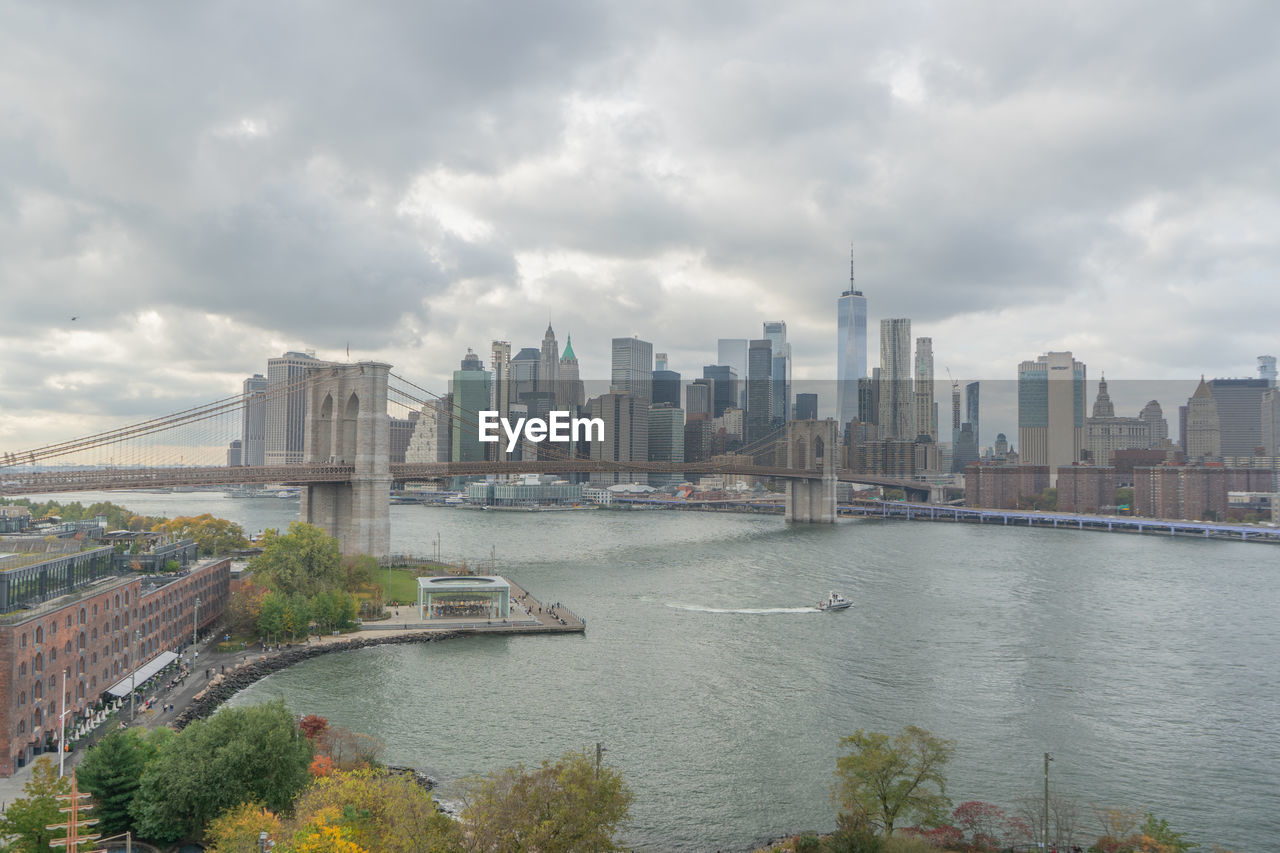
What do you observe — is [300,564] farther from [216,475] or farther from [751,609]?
[751,609]

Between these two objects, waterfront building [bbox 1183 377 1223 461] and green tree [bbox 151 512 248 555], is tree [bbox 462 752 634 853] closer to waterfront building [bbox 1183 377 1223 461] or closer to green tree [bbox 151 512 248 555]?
green tree [bbox 151 512 248 555]

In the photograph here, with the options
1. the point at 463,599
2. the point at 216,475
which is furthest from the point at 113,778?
the point at 216,475

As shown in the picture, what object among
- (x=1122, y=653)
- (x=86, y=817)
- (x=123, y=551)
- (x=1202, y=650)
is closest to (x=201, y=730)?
(x=86, y=817)

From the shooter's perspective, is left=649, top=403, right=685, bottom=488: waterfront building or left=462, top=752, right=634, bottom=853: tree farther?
left=649, top=403, right=685, bottom=488: waterfront building

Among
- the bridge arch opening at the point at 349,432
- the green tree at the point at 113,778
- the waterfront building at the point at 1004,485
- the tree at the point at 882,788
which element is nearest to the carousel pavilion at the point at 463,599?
the bridge arch opening at the point at 349,432

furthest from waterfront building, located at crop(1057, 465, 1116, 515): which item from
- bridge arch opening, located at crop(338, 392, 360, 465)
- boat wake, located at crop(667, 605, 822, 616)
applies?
bridge arch opening, located at crop(338, 392, 360, 465)

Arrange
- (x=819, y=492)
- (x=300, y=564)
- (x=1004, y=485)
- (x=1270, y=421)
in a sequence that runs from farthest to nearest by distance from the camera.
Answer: (x=1270, y=421), (x=1004, y=485), (x=819, y=492), (x=300, y=564)
